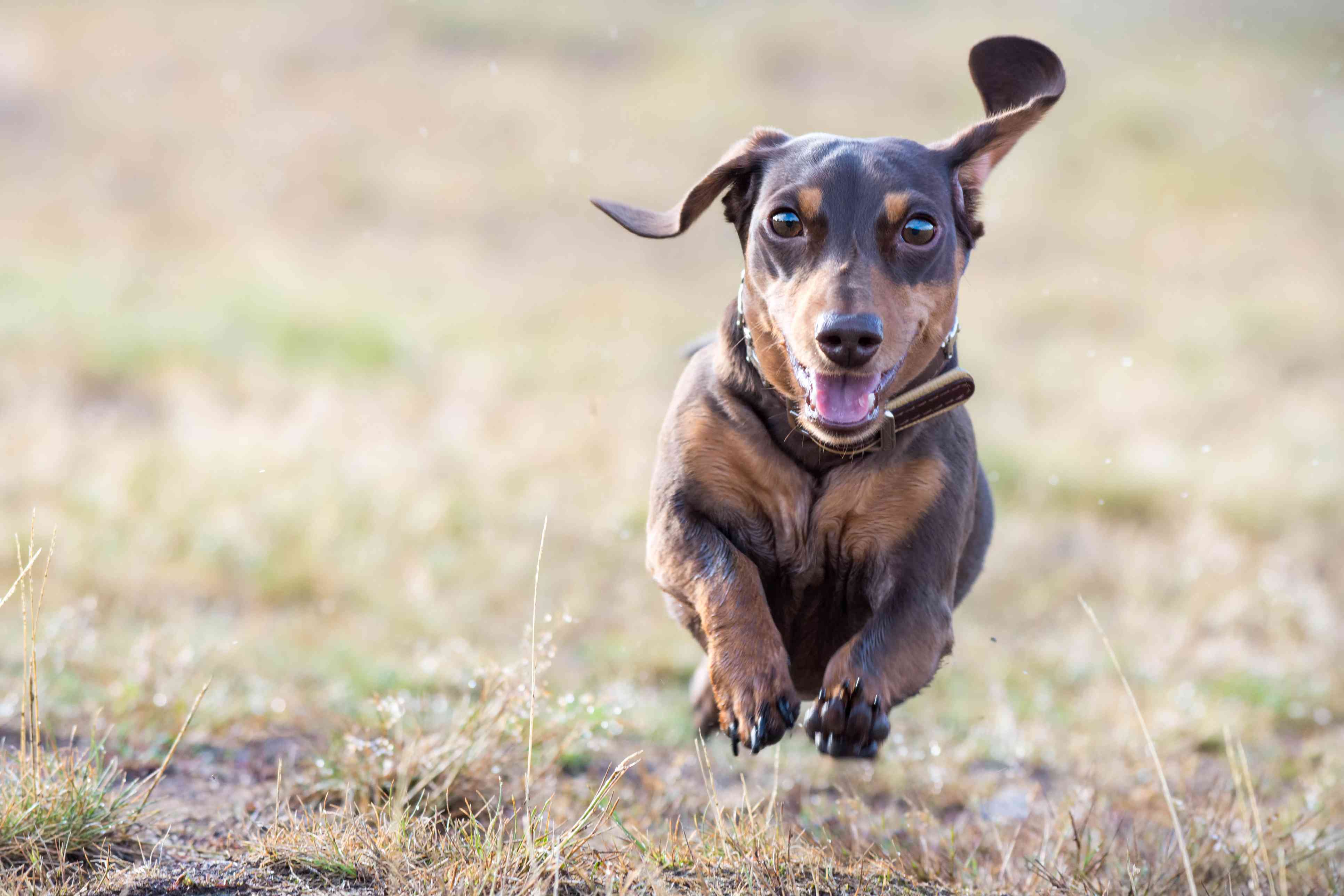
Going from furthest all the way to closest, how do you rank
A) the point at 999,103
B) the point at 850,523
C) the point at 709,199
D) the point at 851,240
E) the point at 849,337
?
1. the point at 999,103
2. the point at 709,199
3. the point at 850,523
4. the point at 851,240
5. the point at 849,337

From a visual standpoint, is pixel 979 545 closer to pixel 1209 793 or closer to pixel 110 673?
pixel 1209 793

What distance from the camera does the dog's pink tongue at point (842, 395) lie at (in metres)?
2.50

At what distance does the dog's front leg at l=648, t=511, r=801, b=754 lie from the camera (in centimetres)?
249

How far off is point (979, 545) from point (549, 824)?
139 centimetres

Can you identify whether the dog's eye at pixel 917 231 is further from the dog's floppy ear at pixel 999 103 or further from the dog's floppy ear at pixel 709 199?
the dog's floppy ear at pixel 709 199

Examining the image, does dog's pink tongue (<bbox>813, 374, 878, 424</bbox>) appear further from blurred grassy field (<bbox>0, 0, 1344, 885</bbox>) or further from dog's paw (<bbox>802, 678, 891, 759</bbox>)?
blurred grassy field (<bbox>0, 0, 1344, 885</bbox>)

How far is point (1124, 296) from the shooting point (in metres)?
15.7

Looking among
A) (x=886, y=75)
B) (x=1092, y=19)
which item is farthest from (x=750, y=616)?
(x=1092, y=19)

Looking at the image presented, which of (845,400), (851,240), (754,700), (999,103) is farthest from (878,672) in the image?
(999,103)

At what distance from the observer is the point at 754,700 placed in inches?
98.1

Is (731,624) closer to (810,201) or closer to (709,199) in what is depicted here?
(810,201)

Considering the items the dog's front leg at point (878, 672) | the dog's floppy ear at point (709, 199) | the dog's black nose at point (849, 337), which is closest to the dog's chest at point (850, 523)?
the dog's front leg at point (878, 672)

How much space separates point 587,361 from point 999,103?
8.54m

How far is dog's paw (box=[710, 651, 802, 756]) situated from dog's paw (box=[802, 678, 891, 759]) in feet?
0.20
